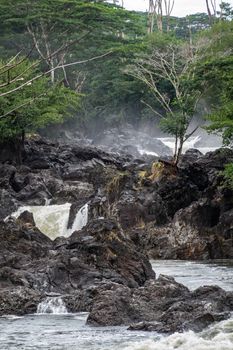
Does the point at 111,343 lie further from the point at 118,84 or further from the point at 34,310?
the point at 118,84

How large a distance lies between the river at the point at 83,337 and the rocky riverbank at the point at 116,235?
0.43 m

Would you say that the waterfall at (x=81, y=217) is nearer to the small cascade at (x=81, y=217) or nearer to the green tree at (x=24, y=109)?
the small cascade at (x=81, y=217)

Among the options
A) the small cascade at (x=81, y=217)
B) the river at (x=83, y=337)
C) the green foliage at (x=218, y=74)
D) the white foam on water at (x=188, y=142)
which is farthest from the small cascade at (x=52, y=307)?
the white foam on water at (x=188, y=142)

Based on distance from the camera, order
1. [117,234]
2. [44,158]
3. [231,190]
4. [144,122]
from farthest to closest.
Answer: [144,122] → [44,158] → [231,190] → [117,234]

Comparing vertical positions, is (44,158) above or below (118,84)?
below

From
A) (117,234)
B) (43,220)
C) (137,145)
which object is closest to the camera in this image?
(117,234)

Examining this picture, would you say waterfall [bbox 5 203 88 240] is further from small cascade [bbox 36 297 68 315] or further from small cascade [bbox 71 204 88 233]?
small cascade [bbox 36 297 68 315]

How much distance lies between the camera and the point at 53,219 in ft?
109

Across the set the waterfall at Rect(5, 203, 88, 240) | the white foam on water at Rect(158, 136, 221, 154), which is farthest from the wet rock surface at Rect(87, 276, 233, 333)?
the white foam on water at Rect(158, 136, 221, 154)

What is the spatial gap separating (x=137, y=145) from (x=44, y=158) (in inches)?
812

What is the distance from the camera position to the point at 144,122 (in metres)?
66.1

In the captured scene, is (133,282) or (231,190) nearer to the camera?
(133,282)

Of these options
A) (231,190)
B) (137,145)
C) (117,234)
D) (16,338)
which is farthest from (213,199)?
(137,145)

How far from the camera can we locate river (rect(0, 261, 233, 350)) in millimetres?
12531
